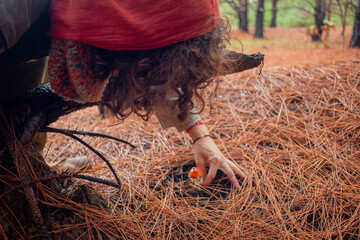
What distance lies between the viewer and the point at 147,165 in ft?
4.60

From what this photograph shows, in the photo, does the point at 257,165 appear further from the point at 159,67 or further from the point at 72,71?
the point at 72,71

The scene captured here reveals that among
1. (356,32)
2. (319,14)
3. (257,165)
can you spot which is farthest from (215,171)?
(319,14)

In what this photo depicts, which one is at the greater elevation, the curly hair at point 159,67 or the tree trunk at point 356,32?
the curly hair at point 159,67

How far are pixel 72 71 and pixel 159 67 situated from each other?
0.85 ft

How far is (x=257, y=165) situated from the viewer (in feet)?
4.26

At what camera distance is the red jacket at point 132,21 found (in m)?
0.65

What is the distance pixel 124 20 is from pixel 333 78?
1.78m

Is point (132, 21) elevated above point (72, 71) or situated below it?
above

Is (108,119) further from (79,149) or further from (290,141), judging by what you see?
(290,141)

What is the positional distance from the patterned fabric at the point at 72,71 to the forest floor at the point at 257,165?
42 centimetres

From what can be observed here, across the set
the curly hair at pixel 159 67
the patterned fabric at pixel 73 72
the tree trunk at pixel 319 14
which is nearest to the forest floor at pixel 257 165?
the curly hair at pixel 159 67

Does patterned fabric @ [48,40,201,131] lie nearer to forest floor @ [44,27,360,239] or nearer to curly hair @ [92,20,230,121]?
curly hair @ [92,20,230,121]

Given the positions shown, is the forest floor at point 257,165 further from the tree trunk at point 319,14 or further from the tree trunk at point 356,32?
the tree trunk at point 319,14

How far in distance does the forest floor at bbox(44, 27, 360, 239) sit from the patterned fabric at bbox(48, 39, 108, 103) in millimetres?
424
